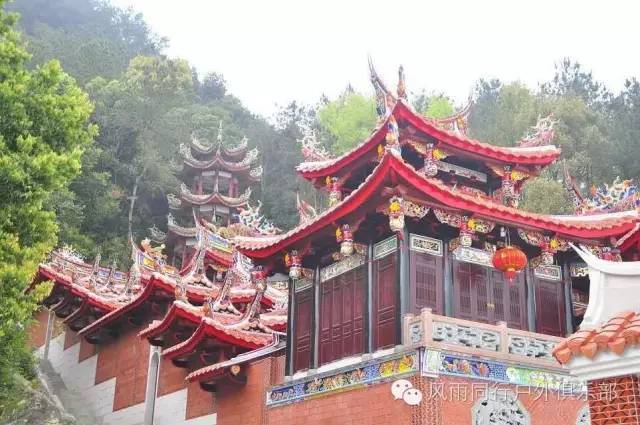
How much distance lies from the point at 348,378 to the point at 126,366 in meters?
10.4

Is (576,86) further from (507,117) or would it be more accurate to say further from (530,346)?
(530,346)

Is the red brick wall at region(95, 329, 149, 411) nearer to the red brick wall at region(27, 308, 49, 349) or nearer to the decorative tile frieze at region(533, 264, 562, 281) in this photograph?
the red brick wall at region(27, 308, 49, 349)

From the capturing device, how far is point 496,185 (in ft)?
48.7

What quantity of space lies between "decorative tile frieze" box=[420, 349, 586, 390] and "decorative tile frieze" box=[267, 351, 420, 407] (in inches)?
9.9

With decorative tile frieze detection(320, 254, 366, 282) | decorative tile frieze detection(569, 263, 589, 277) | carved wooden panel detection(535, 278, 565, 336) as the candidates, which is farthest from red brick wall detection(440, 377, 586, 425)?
decorative tile frieze detection(320, 254, 366, 282)

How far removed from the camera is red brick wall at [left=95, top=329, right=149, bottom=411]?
19.8 meters

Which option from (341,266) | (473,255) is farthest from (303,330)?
(473,255)

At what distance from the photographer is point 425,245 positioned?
12461 mm

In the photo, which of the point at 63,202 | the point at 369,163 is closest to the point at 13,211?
the point at 369,163

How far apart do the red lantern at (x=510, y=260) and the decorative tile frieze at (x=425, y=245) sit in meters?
0.94

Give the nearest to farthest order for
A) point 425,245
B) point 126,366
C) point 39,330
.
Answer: point 425,245
point 126,366
point 39,330

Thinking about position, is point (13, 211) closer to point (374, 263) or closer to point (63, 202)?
point (374, 263)

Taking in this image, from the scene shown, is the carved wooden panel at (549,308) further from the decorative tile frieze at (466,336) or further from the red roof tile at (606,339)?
the red roof tile at (606,339)

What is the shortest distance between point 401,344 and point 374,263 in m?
1.74
